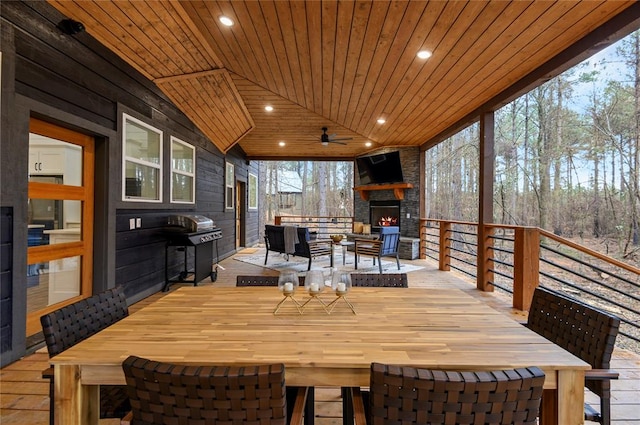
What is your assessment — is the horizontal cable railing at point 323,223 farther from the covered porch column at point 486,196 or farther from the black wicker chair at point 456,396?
the black wicker chair at point 456,396

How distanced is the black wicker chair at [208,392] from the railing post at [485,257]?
14.1 feet

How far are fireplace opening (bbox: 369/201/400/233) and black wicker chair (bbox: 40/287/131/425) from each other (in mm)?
7114

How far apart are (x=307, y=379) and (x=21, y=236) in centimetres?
252

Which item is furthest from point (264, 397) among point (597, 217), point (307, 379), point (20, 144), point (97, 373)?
point (597, 217)

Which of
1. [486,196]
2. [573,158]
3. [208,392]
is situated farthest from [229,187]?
[573,158]

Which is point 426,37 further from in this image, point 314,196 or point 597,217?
point 314,196

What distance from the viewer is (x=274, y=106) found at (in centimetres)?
550

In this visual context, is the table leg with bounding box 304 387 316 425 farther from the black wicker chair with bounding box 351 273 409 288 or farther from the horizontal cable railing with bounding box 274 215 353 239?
the horizontal cable railing with bounding box 274 215 353 239

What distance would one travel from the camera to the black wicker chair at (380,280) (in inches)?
81.7

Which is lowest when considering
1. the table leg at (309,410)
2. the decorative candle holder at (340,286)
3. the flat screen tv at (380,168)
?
the table leg at (309,410)

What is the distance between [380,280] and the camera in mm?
2109

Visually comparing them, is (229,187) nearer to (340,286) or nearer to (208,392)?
(340,286)

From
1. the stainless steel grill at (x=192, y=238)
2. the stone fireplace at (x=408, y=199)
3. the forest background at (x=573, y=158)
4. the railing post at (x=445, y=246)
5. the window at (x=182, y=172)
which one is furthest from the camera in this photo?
the stone fireplace at (x=408, y=199)

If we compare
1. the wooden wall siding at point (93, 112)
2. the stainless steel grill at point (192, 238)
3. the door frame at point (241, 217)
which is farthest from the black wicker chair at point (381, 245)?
the door frame at point (241, 217)
